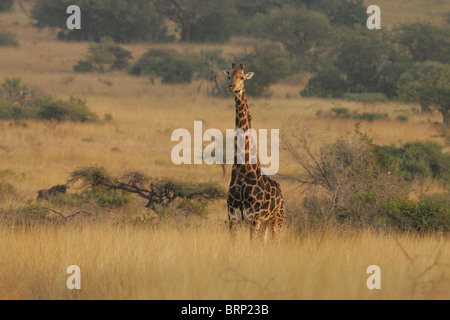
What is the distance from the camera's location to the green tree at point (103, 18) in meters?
55.1

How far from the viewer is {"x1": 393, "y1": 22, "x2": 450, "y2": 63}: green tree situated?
4288 centimetres

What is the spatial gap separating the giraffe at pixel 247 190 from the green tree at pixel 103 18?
159 ft

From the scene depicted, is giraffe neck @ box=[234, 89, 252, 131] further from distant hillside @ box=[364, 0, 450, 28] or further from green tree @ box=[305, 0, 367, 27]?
distant hillside @ box=[364, 0, 450, 28]

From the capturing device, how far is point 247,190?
24.6ft

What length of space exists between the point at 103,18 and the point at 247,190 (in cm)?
5157

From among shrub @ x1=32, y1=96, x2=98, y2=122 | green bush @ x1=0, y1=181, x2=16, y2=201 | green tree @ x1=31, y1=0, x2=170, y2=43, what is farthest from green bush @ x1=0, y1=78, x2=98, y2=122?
green tree @ x1=31, y1=0, x2=170, y2=43

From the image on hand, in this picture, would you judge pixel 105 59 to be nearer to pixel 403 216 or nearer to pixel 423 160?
pixel 423 160

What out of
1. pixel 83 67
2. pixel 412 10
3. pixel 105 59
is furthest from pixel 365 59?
pixel 412 10

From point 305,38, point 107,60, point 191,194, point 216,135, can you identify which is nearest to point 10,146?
point 216,135

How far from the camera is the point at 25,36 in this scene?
5606cm

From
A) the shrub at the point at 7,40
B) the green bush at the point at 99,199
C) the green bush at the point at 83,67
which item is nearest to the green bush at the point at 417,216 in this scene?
the green bush at the point at 99,199

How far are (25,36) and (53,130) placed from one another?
118ft

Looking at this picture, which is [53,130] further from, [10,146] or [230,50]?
[230,50]

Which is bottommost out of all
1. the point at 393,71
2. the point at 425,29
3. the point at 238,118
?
the point at 238,118
